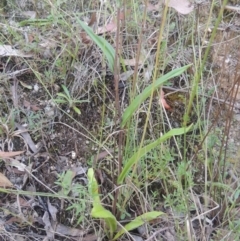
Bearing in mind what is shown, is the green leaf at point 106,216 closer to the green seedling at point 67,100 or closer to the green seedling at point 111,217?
the green seedling at point 111,217

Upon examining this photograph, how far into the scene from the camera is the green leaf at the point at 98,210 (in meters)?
0.84

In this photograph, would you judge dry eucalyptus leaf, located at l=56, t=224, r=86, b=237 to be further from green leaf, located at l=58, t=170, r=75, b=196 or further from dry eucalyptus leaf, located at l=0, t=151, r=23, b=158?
dry eucalyptus leaf, located at l=0, t=151, r=23, b=158

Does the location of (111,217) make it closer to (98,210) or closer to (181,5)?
(98,210)

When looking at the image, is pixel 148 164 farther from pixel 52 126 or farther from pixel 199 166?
pixel 52 126

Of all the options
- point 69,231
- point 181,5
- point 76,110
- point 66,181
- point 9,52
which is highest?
point 181,5

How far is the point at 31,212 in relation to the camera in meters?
1.03

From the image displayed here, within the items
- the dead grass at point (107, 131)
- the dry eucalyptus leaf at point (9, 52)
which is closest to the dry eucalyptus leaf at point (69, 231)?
the dead grass at point (107, 131)

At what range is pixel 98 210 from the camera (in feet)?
2.77

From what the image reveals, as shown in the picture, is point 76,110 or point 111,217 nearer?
point 111,217

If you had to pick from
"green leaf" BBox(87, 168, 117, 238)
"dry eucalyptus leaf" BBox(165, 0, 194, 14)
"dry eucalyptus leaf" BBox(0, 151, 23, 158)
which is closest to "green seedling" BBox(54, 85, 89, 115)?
"dry eucalyptus leaf" BBox(0, 151, 23, 158)

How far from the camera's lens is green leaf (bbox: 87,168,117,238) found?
0.84 m

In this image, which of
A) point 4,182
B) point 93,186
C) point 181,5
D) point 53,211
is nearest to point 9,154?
point 4,182

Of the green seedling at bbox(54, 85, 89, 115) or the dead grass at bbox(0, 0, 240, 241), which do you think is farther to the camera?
the green seedling at bbox(54, 85, 89, 115)

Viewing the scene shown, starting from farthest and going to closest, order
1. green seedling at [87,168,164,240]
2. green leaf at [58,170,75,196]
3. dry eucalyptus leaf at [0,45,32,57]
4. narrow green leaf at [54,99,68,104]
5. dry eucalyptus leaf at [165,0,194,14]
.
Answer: dry eucalyptus leaf at [0,45,32,57], narrow green leaf at [54,99,68,104], green leaf at [58,170,75,196], green seedling at [87,168,164,240], dry eucalyptus leaf at [165,0,194,14]
